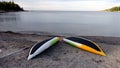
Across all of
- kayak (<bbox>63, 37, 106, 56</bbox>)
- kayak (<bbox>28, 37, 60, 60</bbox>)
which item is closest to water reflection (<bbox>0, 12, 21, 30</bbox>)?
kayak (<bbox>28, 37, 60, 60</bbox>)

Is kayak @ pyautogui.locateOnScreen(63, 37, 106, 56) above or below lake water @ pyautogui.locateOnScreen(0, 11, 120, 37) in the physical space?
above

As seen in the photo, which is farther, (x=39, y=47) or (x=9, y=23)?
(x=9, y=23)

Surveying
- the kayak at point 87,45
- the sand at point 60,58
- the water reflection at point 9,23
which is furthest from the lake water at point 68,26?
the sand at point 60,58

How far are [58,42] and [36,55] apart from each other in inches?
73.8

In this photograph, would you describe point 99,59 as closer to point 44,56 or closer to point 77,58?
point 77,58

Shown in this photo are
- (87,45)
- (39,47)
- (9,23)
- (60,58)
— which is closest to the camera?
(60,58)

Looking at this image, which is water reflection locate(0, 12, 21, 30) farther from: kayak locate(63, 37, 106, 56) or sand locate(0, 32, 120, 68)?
sand locate(0, 32, 120, 68)

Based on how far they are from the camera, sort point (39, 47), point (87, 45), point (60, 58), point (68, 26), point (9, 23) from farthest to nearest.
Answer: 1. point (9, 23)
2. point (68, 26)
3. point (87, 45)
4. point (39, 47)
5. point (60, 58)

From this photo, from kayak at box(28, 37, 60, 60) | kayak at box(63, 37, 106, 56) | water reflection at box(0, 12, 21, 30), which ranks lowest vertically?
water reflection at box(0, 12, 21, 30)

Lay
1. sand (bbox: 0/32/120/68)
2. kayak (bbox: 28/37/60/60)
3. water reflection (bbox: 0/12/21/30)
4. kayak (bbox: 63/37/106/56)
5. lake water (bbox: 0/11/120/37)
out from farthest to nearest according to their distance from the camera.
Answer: water reflection (bbox: 0/12/21/30), lake water (bbox: 0/11/120/37), kayak (bbox: 63/37/106/56), kayak (bbox: 28/37/60/60), sand (bbox: 0/32/120/68)

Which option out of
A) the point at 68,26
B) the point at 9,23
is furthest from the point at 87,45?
the point at 9,23

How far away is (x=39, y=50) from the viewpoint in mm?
6117

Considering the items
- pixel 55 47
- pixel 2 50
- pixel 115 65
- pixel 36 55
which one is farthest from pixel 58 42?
pixel 115 65

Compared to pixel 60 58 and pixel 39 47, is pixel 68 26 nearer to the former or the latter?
pixel 39 47
